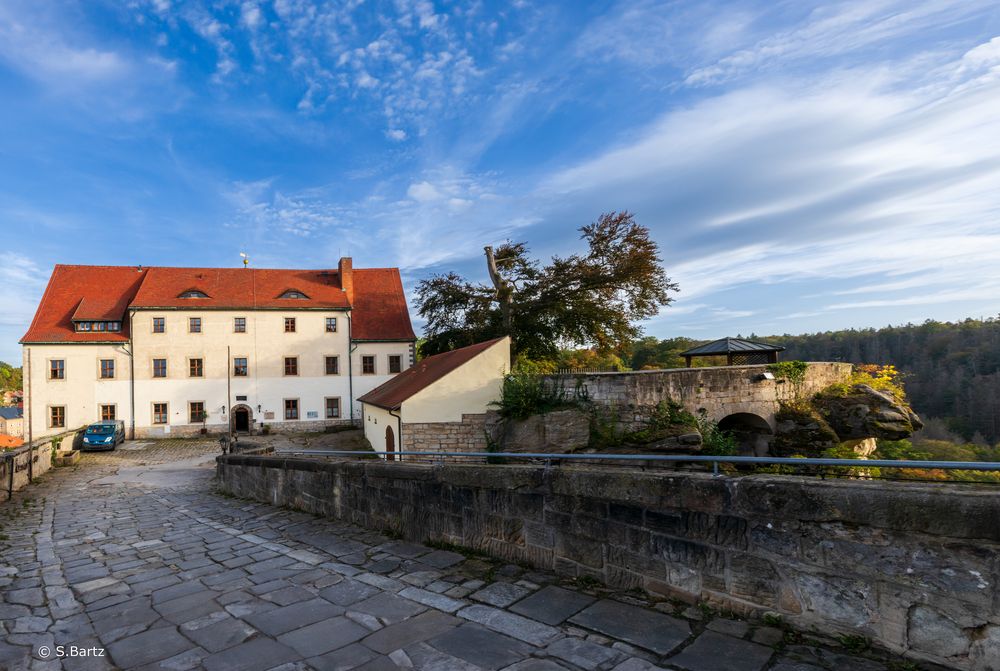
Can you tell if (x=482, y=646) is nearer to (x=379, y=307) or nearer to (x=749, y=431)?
(x=749, y=431)

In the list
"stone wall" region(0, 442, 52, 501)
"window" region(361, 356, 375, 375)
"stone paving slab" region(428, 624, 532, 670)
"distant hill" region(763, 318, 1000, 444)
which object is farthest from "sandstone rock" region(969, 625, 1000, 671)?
"distant hill" region(763, 318, 1000, 444)

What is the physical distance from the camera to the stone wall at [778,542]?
2607 mm

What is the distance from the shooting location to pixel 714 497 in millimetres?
3498

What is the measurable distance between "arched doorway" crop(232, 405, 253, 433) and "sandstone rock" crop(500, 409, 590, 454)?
21.1 meters

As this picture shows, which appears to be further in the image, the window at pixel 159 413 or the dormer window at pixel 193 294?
the dormer window at pixel 193 294

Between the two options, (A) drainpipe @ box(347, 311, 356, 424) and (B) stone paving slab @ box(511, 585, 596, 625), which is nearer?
(B) stone paving slab @ box(511, 585, 596, 625)

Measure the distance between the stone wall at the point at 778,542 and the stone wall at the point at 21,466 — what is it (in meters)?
12.2

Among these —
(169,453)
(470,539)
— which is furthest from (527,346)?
(470,539)

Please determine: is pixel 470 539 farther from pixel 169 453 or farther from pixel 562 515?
pixel 169 453

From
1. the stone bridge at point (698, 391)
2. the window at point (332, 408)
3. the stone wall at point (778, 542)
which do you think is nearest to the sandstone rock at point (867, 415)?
the stone bridge at point (698, 391)

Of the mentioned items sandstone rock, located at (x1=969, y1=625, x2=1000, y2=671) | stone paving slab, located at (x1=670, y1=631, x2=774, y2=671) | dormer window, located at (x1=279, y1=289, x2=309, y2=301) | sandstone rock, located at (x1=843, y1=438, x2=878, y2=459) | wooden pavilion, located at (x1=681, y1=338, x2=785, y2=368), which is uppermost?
dormer window, located at (x1=279, y1=289, x2=309, y2=301)

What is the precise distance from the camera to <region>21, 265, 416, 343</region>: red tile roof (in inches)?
1147

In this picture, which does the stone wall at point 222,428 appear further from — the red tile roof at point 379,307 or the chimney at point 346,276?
the chimney at point 346,276

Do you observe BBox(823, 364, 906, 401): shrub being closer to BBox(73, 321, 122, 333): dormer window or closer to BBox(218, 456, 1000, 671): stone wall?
BBox(218, 456, 1000, 671): stone wall
